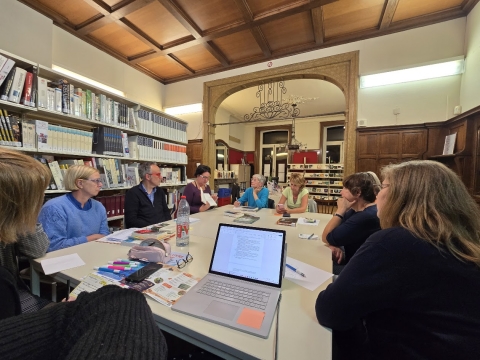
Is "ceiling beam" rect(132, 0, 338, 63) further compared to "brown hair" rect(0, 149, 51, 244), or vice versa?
"ceiling beam" rect(132, 0, 338, 63)

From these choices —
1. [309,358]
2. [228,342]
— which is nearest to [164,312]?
[228,342]

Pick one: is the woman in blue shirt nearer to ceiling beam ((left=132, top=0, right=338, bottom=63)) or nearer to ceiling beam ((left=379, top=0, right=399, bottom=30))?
ceiling beam ((left=132, top=0, right=338, bottom=63))

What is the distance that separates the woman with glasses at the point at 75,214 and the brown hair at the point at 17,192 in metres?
0.87

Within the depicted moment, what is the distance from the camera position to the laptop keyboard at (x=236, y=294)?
2.75 ft

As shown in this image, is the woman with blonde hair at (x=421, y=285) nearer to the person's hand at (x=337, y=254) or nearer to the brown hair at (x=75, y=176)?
the person's hand at (x=337, y=254)

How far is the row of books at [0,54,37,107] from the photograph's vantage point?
1747mm

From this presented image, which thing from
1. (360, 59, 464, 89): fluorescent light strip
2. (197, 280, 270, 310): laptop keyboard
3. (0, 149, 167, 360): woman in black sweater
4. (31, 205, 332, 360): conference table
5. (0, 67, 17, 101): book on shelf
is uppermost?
(360, 59, 464, 89): fluorescent light strip

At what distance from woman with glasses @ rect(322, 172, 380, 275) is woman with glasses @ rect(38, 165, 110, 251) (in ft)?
5.85

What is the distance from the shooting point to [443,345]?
0.64 m

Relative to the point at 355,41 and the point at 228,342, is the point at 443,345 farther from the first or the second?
the point at 355,41

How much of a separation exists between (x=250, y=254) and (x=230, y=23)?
3548 mm

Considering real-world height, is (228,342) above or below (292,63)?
below

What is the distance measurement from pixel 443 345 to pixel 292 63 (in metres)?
4.35

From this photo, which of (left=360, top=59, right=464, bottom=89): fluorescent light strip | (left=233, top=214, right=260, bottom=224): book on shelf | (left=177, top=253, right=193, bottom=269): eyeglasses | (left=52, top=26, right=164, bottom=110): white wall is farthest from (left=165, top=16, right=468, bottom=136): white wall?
(left=177, top=253, right=193, bottom=269): eyeglasses
